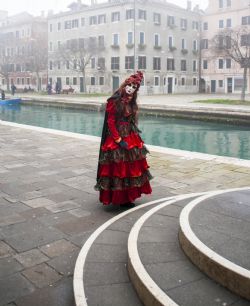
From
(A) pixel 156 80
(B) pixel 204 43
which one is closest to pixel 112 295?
(A) pixel 156 80

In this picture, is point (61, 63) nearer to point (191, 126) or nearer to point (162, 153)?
point (191, 126)

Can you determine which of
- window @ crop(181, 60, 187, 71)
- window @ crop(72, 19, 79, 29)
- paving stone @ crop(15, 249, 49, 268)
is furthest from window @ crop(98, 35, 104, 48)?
paving stone @ crop(15, 249, 49, 268)

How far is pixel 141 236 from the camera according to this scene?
3.90 metres

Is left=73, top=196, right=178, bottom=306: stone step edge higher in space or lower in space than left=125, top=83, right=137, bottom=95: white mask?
lower

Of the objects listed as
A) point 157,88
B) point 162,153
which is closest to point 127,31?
point 157,88

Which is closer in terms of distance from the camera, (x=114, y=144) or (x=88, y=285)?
(x=88, y=285)

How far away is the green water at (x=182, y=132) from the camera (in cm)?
1435

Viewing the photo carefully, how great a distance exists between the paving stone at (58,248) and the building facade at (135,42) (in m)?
41.9

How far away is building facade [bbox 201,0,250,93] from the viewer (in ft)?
161

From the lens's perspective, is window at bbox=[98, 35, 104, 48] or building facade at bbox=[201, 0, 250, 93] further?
building facade at bbox=[201, 0, 250, 93]

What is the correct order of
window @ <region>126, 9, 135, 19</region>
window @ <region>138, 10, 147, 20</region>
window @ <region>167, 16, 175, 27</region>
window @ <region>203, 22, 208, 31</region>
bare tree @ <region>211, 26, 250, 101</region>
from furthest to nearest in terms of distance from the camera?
window @ <region>203, 22, 208, 31</region>
window @ <region>167, 16, 175, 27</region>
window @ <region>138, 10, 147, 20</region>
window @ <region>126, 9, 135, 19</region>
bare tree @ <region>211, 26, 250, 101</region>

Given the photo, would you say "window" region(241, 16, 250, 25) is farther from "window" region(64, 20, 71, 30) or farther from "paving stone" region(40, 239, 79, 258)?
"paving stone" region(40, 239, 79, 258)

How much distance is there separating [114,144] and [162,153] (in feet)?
14.7

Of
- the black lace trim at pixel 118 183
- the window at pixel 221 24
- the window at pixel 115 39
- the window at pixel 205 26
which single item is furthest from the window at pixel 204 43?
the black lace trim at pixel 118 183
